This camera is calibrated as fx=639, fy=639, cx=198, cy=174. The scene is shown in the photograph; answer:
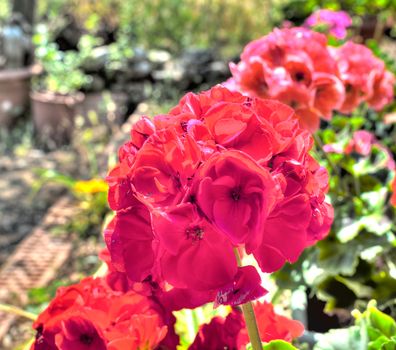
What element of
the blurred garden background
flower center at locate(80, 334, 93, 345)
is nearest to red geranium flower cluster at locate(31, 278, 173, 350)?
flower center at locate(80, 334, 93, 345)

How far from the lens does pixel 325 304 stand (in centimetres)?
146

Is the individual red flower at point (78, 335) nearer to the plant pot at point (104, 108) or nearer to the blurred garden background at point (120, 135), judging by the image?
the blurred garden background at point (120, 135)

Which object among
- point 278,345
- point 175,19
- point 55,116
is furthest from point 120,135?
point 175,19

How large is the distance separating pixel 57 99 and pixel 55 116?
15 cm

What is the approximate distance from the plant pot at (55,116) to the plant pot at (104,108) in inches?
3.2

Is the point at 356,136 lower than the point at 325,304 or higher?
higher

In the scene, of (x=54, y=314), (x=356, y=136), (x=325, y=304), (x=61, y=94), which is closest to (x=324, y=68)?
(x=356, y=136)

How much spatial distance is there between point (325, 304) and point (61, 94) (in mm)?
4529

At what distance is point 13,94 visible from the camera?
230 inches

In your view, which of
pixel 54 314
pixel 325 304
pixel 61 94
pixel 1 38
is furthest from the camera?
pixel 1 38

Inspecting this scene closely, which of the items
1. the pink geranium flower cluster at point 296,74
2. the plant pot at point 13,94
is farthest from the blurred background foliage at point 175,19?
the pink geranium flower cluster at point 296,74

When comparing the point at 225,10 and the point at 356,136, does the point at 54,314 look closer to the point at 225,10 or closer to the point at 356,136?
the point at 356,136

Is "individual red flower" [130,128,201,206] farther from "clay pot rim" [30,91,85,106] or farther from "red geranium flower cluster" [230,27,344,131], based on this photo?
"clay pot rim" [30,91,85,106]

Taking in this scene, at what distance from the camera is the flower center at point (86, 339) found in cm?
77
